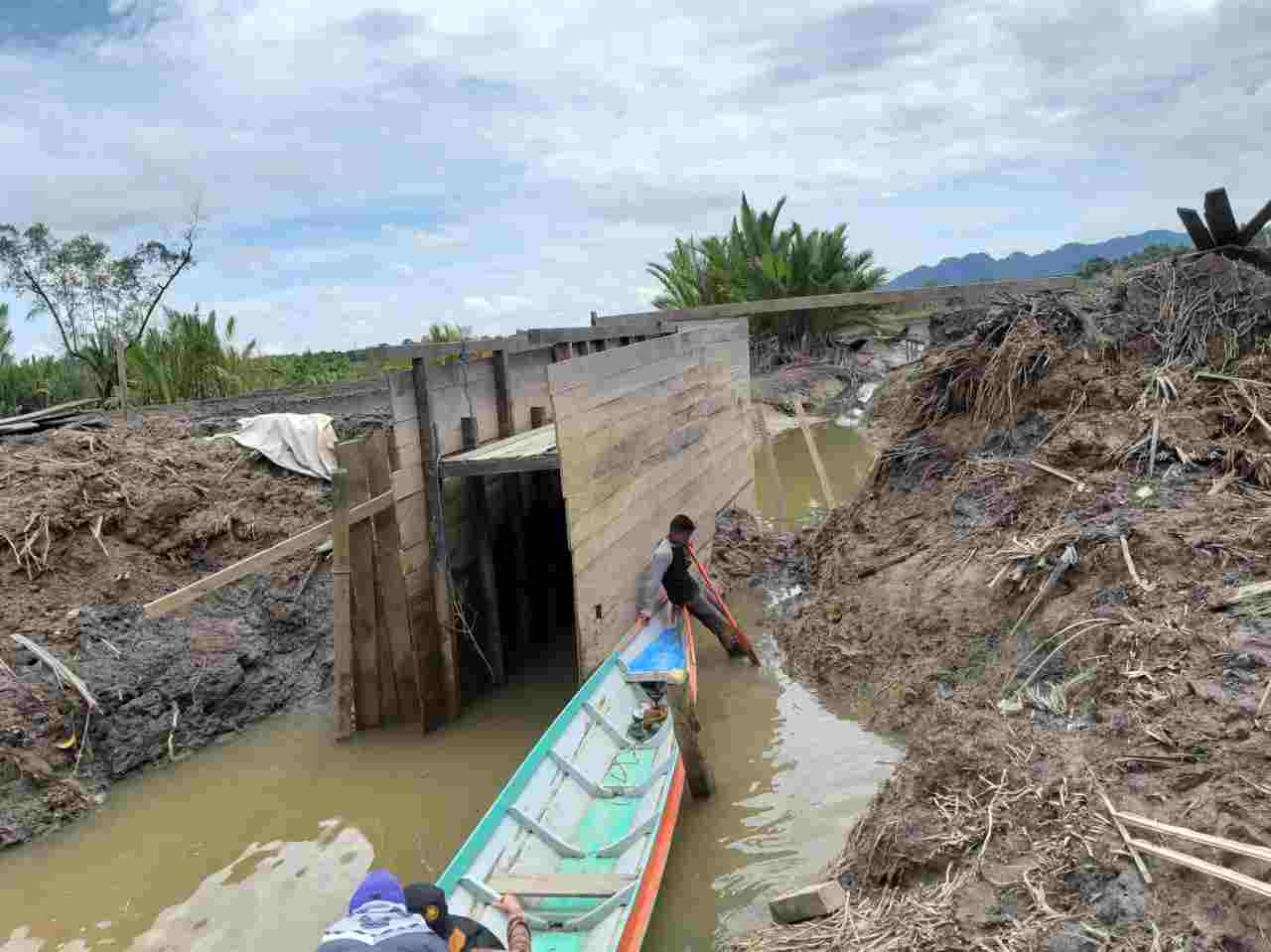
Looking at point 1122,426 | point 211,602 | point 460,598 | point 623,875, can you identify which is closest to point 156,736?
point 211,602

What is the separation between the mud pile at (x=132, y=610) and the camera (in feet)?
23.3

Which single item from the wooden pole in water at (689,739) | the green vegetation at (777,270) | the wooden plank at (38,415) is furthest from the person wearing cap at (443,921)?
the green vegetation at (777,270)

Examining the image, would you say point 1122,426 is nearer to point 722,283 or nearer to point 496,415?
point 496,415

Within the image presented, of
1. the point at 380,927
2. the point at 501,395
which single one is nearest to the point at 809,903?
the point at 380,927

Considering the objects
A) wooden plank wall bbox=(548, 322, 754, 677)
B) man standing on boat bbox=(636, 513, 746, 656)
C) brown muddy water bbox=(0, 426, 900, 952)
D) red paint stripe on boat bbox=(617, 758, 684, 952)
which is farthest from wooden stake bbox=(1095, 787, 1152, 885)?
man standing on boat bbox=(636, 513, 746, 656)

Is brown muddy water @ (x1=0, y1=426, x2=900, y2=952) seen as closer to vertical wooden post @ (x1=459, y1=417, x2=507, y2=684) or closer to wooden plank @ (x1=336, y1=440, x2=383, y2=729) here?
wooden plank @ (x1=336, y1=440, x2=383, y2=729)

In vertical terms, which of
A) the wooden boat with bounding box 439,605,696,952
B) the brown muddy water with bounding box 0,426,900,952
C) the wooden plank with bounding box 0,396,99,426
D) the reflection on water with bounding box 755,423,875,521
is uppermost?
the wooden plank with bounding box 0,396,99,426

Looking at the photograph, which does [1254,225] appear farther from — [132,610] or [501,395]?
[132,610]

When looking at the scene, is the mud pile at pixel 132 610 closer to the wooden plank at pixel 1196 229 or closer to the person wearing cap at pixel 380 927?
the person wearing cap at pixel 380 927

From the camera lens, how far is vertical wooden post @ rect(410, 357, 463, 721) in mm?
7734

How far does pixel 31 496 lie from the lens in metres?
8.62

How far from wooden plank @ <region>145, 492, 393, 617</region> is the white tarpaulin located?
11.3 ft

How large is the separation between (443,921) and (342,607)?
13.8ft

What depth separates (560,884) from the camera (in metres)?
5.04
